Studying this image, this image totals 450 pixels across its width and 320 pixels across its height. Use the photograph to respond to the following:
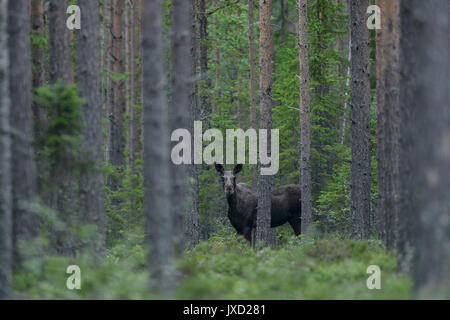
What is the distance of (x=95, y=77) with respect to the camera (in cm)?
1319

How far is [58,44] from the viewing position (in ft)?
44.3

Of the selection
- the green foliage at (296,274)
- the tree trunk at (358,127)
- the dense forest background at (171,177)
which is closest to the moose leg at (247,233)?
the dense forest background at (171,177)

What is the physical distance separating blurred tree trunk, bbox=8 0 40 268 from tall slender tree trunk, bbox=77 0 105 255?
1.64 m

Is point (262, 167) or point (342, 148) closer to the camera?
point (262, 167)

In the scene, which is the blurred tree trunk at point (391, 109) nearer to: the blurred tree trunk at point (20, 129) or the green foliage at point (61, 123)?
the green foliage at point (61, 123)

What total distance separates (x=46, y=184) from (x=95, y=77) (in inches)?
97.2

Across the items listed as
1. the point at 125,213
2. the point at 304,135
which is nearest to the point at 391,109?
the point at 304,135

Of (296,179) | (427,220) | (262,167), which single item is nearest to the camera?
(427,220)

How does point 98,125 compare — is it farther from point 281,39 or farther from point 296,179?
point 281,39

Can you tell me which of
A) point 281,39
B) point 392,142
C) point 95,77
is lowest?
point 392,142

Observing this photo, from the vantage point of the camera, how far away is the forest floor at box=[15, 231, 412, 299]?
10.1 meters

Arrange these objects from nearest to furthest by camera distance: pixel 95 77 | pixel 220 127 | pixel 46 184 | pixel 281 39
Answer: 1. pixel 46 184
2. pixel 95 77
3. pixel 220 127
4. pixel 281 39
